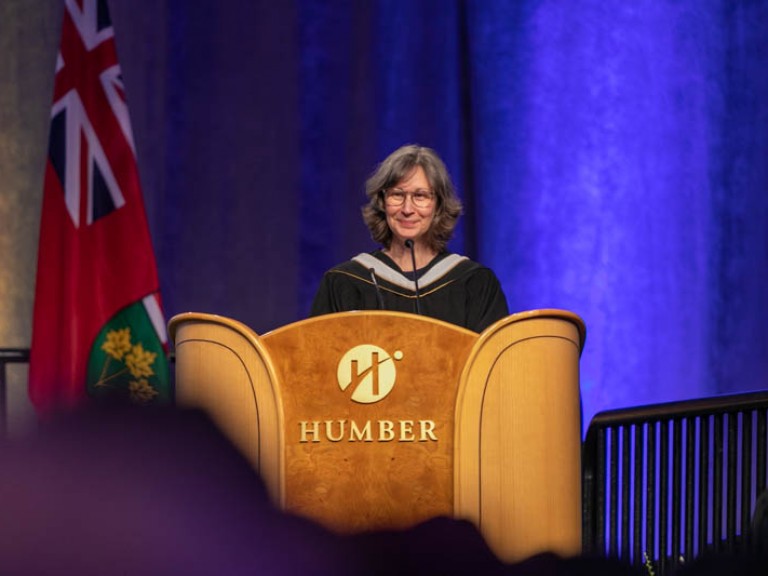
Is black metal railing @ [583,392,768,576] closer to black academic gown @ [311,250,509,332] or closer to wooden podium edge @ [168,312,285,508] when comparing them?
black academic gown @ [311,250,509,332]

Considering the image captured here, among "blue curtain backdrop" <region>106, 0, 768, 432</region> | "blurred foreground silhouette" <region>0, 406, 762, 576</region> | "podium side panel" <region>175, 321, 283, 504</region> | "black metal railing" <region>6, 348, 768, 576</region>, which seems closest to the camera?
"blurred foreground silhouette" <region>0, 406, 762, 576</region>

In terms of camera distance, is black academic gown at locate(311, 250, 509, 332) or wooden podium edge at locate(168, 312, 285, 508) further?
black academic gown at locate(311, 250, 509, 332)

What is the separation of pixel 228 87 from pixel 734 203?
2461 mm

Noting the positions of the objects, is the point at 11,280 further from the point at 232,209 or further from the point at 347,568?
the point at 347,568

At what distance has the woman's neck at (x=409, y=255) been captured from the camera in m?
3.30

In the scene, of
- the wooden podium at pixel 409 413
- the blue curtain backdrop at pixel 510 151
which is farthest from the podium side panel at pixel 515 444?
the blue curtain backdrop at pixel 510 151

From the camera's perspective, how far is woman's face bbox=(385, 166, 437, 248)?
3225 mm

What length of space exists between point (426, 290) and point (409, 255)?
0.21 m

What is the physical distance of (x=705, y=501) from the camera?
3156 mm

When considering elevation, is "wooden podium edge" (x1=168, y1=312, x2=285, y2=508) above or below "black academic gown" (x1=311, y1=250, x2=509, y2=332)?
below

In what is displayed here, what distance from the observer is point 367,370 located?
2236 millimetres

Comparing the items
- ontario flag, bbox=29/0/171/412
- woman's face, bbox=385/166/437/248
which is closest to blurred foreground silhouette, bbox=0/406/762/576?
woman's face, bbox=385/166/437/248

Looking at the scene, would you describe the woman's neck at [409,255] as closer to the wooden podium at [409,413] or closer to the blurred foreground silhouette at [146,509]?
the wooden podium at [409,413]

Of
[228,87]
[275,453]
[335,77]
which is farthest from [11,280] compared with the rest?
[275,453]
